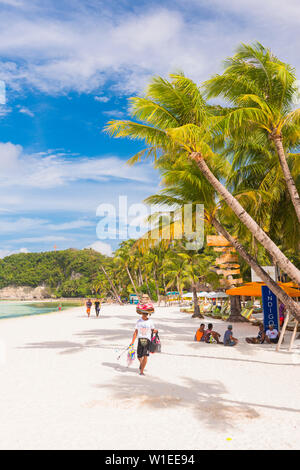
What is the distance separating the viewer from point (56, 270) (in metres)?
159

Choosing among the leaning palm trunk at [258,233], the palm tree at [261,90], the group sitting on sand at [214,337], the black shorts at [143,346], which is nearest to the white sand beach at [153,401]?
the black shorts at [143,346]

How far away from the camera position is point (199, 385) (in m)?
7.44

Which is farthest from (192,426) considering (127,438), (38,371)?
(38,371)

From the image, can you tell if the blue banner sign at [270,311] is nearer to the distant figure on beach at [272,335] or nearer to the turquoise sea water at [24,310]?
the distant figure on beach at [272,335]

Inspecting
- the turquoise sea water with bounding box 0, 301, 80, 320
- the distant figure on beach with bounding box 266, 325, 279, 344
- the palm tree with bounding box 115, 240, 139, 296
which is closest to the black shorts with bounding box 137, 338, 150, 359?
the distant figure on beach with bounding box 266, 325, 279, 344

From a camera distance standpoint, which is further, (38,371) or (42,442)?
(38,371)

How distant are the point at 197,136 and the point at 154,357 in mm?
6407

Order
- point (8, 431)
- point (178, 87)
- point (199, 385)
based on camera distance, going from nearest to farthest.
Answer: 1. point (8, 431)
2. point (199, 385)
3. point (178, 87)

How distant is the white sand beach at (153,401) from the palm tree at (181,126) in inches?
141

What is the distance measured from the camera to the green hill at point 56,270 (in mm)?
140875

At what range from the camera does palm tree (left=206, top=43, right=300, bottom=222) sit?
1016cm

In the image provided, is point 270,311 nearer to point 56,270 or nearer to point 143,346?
point 143,346

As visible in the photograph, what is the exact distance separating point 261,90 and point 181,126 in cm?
272
